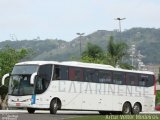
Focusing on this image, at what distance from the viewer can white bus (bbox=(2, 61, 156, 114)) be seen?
30.7 m

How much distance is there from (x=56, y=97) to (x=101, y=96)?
4.19 meters

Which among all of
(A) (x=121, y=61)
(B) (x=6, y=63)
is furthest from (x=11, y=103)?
(A) (x=121, y=61)

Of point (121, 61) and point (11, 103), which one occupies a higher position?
point (121, 61)

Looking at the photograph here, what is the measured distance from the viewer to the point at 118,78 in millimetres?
35406

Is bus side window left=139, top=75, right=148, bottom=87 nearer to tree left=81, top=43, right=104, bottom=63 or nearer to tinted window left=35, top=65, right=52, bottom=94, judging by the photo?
tinted window left=35, top=65, right=52, bottom=94

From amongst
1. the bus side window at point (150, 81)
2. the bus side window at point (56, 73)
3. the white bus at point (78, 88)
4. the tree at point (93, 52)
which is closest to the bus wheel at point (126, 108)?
the white bus at point (78, 88)

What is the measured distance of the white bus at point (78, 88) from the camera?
3070 centimetres

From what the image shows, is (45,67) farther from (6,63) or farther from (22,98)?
(6,63)

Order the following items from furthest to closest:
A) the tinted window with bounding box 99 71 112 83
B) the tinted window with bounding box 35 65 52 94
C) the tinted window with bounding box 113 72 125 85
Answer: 1. the tinted window with bounding box 113 72 125 85
2. the tinted window with bounding box 99 71 112 83
3. the tinted window with bounding box 35 65 52 94

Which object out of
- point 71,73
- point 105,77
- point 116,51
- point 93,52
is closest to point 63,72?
point 71,73

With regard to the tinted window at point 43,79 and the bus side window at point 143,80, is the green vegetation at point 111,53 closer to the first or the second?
the bus side window at point 143,80

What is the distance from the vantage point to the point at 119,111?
119 ft

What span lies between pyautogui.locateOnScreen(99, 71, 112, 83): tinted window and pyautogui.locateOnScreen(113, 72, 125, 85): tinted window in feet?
1.48

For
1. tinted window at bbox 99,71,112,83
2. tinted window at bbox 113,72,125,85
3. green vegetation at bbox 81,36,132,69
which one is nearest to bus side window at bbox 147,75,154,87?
tinted window at bbox 113,72,125,85
